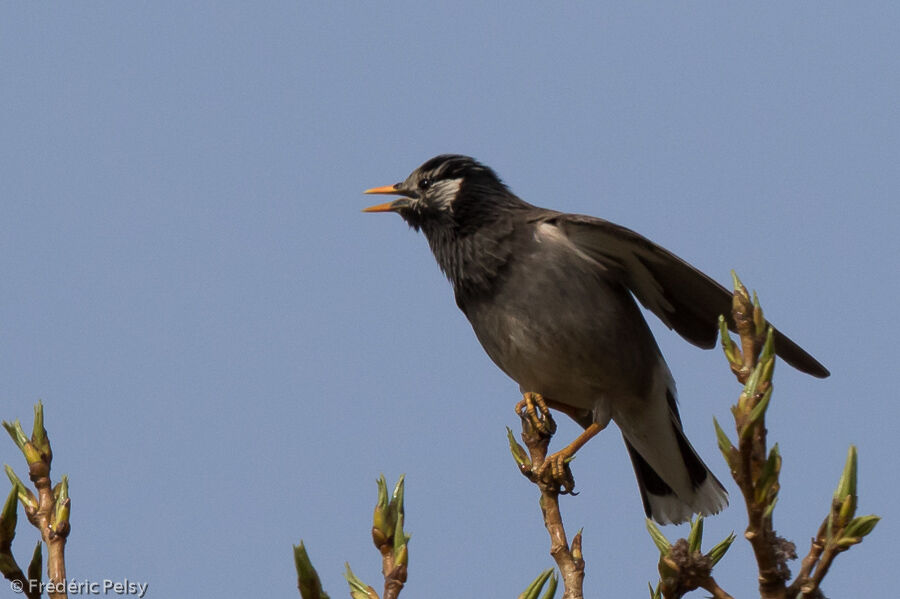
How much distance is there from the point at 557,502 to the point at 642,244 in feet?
8.46

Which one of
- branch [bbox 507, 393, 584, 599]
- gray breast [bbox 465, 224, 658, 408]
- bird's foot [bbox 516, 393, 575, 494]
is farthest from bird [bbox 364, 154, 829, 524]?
branch [bbox 507, 393, 584, 599]

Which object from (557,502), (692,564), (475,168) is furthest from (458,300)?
(692,564)

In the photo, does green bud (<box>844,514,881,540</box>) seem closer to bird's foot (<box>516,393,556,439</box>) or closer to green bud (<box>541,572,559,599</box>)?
green bud (<box>541,572,559,599</box>)

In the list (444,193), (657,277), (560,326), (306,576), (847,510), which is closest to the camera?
(306,576)

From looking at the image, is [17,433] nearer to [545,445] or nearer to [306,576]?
[306,576]

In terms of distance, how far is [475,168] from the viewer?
6.32 meters

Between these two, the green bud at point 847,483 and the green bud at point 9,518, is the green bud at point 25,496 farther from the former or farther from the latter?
the green bud at point 847,483

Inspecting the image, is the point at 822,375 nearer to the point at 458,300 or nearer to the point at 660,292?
the point at 660,292

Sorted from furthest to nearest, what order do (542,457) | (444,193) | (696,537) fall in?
(444,193) → (542,457) → (696,537)

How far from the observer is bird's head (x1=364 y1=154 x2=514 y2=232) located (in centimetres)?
599

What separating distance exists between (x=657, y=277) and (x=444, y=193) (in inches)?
51.7

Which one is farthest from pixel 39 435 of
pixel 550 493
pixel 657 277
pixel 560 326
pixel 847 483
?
pixel 657 277

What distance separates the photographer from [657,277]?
5688 millimetres

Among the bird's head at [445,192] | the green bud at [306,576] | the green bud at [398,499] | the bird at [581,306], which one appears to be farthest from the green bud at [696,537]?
the bird's head at [445,192]
